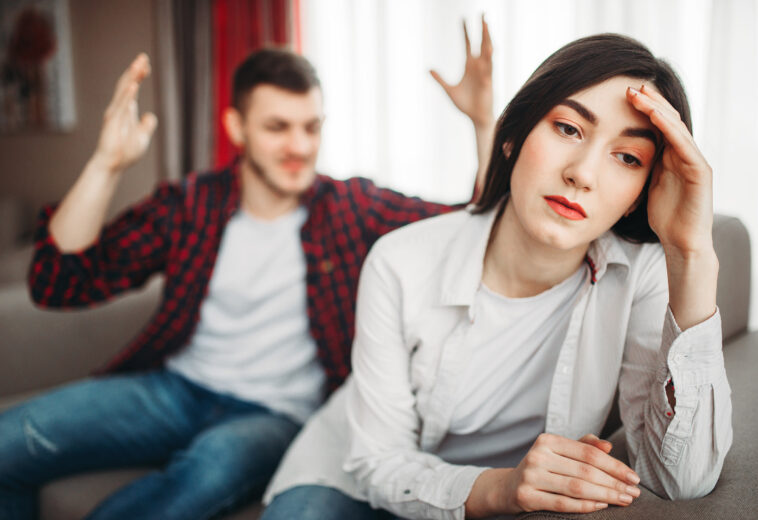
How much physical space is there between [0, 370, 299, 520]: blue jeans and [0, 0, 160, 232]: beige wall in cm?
224

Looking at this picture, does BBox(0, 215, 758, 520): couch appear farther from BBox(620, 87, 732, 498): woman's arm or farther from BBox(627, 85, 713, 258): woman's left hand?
BBox(627, 85, 713, 258): woman's left hand

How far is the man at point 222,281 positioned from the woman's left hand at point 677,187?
54 centimetres

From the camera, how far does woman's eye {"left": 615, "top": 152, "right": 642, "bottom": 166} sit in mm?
865

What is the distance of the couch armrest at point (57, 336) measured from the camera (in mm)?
1758

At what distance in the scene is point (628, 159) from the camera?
2.86 feet

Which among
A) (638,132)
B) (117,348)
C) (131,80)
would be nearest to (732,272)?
(638,132)

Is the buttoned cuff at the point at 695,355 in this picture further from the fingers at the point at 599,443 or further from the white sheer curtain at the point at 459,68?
the white sheer curtain at the point at 459,68

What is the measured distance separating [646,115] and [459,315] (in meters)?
0.42

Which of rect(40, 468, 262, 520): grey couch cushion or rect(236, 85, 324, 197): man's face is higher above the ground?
rect(236, 85, 324, 197): man's face

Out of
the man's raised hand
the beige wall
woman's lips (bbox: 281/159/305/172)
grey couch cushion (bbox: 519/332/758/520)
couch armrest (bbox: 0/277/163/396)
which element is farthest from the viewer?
the beige wall

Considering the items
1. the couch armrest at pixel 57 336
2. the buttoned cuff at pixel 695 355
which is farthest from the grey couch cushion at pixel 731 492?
the couch armrest at pixel 57 336

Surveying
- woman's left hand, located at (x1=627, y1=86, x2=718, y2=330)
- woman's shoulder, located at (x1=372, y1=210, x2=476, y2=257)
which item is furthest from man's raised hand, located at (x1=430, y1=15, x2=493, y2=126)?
woman's left hand, located at (x1=627, y1=86, x2=718, y2=330)

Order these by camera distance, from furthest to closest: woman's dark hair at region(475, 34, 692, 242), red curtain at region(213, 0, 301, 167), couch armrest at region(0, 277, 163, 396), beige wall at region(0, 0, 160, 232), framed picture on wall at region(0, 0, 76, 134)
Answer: framed picture on wall at region(0, 0, 76, 134)
beige wall at region(0, 0, 160, 232)
red curtain at region(213, 0, 301, 167)
couch armrest at region(0, 277, 163, 396)
woman's dark hair at region(475, 34, 692, 242)

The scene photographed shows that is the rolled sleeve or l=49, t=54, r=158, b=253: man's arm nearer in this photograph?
the rolled sleeve
